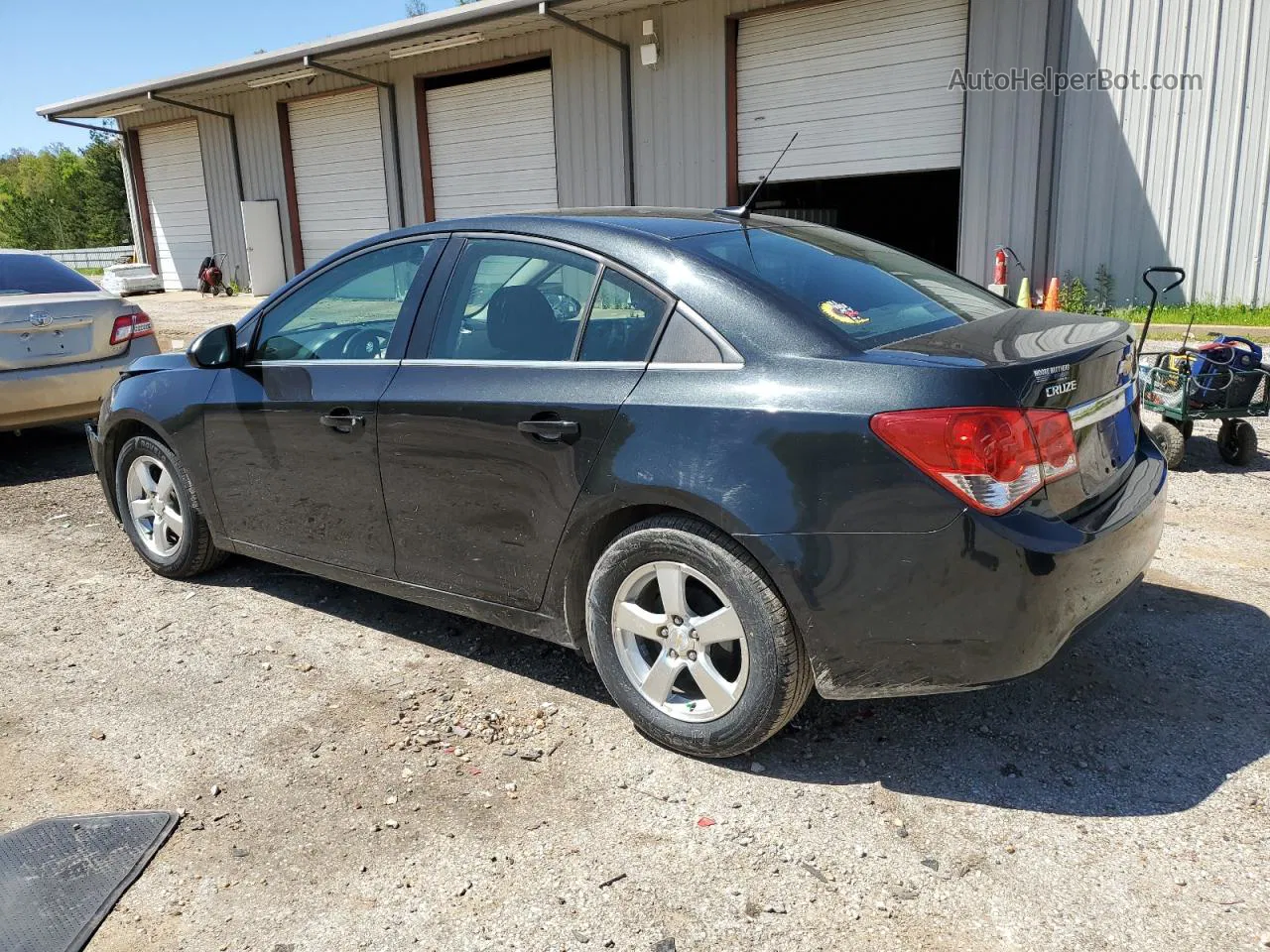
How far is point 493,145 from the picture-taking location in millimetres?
16922

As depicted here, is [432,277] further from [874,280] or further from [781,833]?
[781,833]

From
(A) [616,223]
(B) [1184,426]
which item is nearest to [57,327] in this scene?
(A) [616,223]

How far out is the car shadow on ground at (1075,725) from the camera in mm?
2902

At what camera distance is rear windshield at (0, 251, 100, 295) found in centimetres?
736

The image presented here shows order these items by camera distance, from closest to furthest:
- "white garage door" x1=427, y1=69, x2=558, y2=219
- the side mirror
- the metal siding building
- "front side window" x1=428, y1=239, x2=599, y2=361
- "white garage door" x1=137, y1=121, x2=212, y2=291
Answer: "front side window" x1=428, y1=239, x2=599, y2=361 → the side mirror → the metal siding building → "white garage door" x1=427, y1=69, x2=558, y2=219 → "white garage door" x1=137, y1=121, x2=212, y2=291

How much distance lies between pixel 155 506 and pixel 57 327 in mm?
3002

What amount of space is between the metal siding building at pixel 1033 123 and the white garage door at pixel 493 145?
400 millimetres

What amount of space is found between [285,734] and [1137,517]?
110 inches

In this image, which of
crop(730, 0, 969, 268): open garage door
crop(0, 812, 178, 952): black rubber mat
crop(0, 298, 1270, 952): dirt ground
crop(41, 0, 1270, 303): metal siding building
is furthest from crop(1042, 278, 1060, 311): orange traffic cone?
crop(0, 812, 178, 952): black rubber mat

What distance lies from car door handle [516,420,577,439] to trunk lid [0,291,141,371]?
17.4ft

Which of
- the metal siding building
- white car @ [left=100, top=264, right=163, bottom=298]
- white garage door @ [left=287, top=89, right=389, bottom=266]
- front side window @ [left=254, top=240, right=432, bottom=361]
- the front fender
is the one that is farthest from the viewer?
white car @ [left=100, top=264, right=163, bottom=298]

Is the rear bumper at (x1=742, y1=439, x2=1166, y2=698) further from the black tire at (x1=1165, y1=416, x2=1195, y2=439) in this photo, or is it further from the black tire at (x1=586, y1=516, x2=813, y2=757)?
the black tire at (x1=1165, y1=416, x2=1195, y2=439)

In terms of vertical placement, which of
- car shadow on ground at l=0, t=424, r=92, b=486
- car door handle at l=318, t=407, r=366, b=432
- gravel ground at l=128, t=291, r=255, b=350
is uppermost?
car door handle at l=318, t=407, r=366, b=432

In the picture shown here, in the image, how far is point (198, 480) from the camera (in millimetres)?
4512
